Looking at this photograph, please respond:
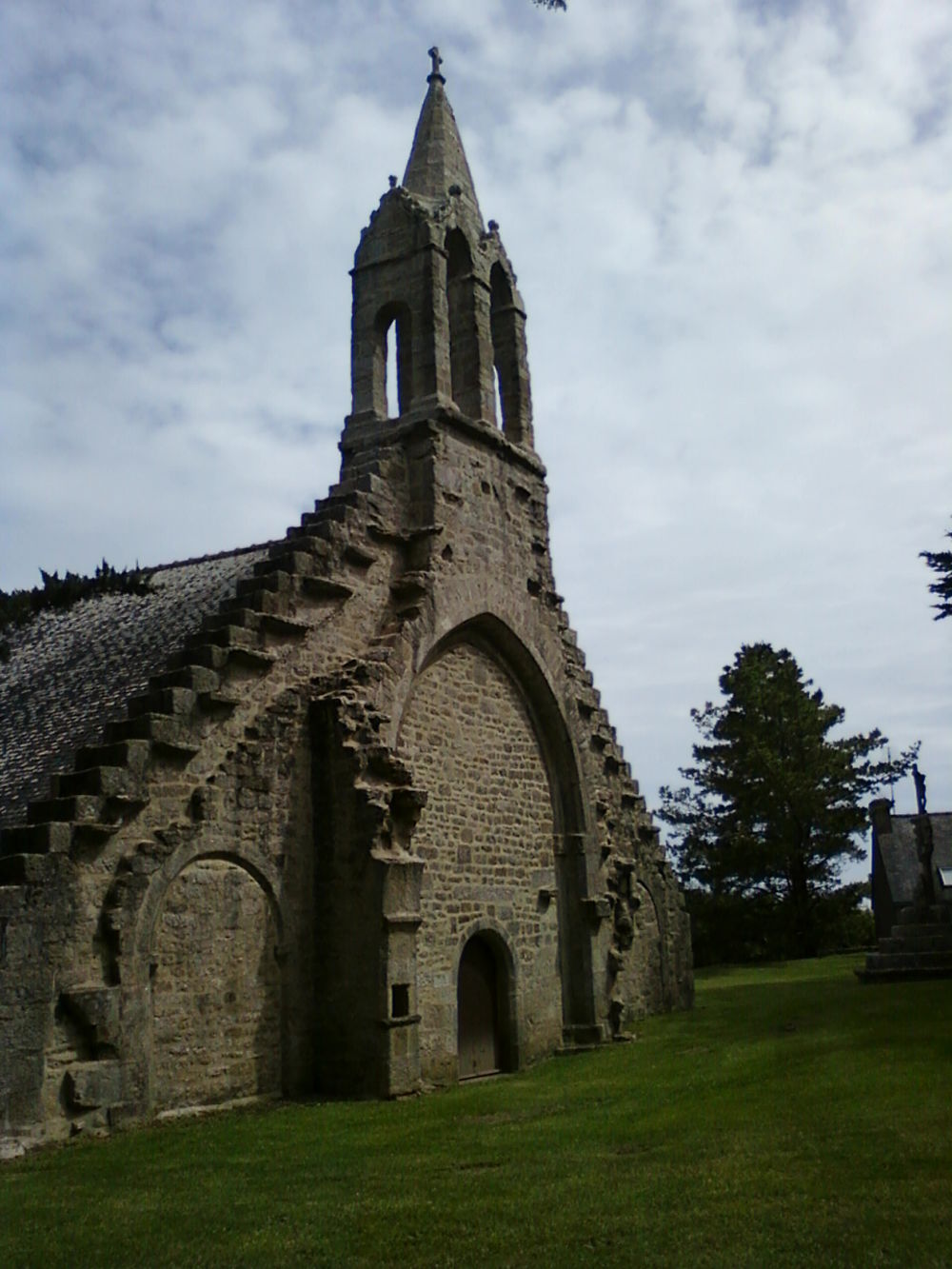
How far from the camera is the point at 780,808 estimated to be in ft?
119

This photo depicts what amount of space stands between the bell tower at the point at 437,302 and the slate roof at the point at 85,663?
3.35 meters

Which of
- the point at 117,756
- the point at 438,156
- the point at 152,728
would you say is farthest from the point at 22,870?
the point at 438,156

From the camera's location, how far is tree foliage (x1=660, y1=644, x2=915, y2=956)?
35969 mm

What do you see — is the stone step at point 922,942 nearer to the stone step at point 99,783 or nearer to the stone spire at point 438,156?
the stone spire at point 438,156

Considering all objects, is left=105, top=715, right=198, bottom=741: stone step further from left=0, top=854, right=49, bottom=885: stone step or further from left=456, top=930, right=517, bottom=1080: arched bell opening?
left=456, top=930, right=517, bottom=1080: arched bell opening

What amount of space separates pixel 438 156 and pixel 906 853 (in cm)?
2247

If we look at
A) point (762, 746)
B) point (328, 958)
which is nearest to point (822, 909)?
point (762, 746)

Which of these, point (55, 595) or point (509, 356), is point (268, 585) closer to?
point (55, 595)

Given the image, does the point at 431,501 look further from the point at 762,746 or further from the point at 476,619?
the point at 762,746

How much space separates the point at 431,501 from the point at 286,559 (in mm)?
2653

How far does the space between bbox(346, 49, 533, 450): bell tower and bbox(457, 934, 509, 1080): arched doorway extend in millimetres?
7423

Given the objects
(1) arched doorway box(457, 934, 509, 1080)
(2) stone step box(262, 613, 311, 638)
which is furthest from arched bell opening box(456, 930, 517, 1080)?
(2) stone step box(262, 613, 311, 638)

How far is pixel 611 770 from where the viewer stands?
1998 centimetres

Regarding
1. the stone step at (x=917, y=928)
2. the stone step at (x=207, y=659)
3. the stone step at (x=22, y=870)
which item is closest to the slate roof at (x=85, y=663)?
the stone step at (x=207, y=659)
